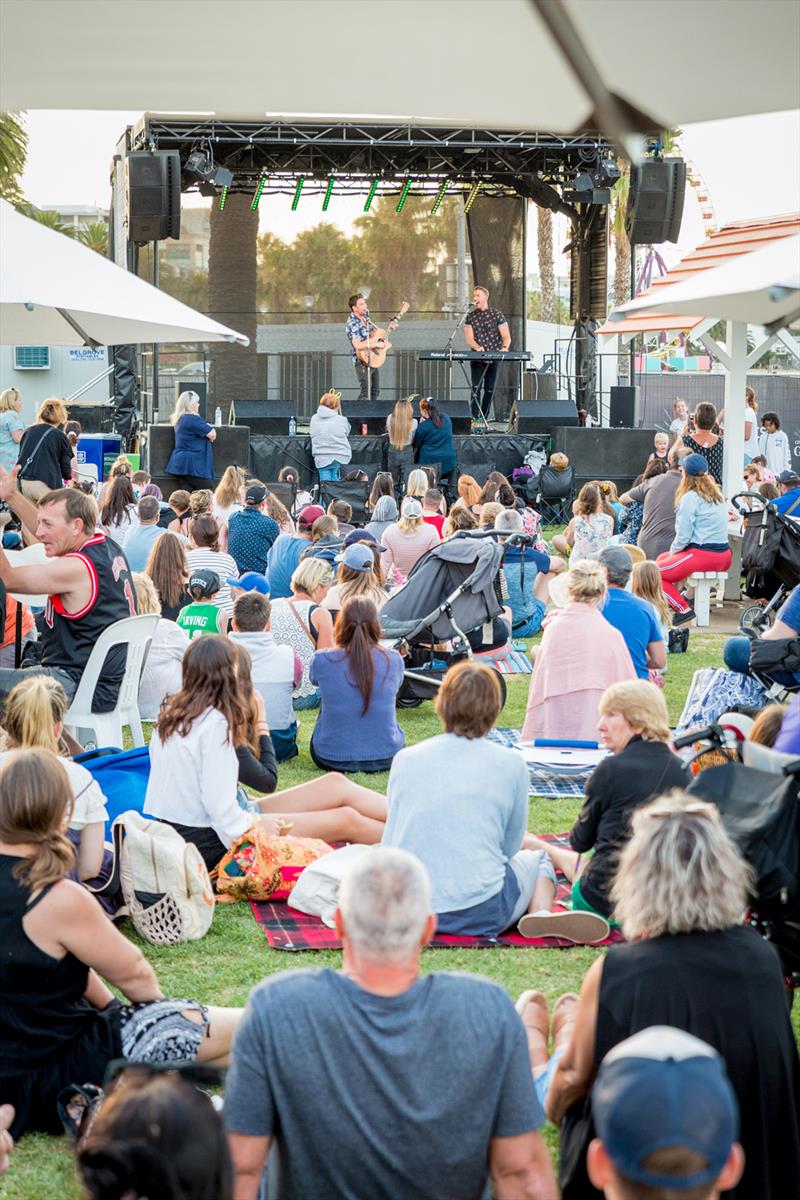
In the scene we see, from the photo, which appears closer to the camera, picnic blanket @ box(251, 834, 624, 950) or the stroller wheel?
picnic blanket @ box(251, 834, 624, 950)

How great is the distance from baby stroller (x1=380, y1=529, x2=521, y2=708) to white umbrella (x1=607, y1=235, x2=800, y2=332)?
453 centimetres

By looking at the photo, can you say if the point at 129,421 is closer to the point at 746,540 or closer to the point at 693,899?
the point at 746,540

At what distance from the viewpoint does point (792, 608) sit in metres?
6.04

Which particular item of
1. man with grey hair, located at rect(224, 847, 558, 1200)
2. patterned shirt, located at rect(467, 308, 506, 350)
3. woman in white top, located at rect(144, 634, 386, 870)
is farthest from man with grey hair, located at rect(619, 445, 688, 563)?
man with grey hair, located at rect(224, 847, 558, 1200)

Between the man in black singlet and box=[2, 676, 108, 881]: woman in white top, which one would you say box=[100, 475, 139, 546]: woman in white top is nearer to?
the man in black singlet

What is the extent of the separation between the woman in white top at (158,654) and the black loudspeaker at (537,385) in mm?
14326

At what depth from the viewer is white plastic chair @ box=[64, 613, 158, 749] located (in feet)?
22.5

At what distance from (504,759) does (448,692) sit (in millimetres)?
296

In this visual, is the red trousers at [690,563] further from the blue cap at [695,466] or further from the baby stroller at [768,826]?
the baby stroller at [768,826]

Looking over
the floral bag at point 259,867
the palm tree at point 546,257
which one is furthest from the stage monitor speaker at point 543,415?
the palm tree at point 546,257

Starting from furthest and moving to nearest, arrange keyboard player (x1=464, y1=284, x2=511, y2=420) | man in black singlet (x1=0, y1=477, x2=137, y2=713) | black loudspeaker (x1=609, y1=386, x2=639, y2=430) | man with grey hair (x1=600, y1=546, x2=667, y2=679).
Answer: black loudspeaker (x1=609, y1=386, x2=639, y2=430), keyboard player (x1=464, y1=284, x2=511, y2=420), man with grey hair (x1=600, y1=546, x2=667, y2=679), man in black singlet (x1=0, y1=477, x2=137, y2=713)

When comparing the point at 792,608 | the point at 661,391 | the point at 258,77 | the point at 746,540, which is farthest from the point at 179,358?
the point at 258,77

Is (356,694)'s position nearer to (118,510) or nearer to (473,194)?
(118,510)

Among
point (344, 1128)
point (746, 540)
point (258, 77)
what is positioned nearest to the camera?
point (344, 1128)
